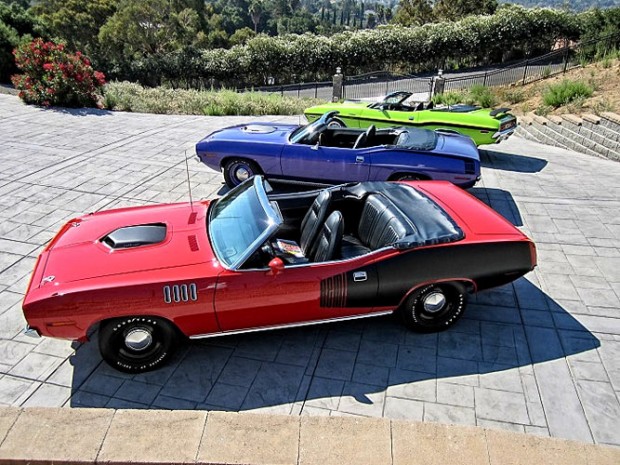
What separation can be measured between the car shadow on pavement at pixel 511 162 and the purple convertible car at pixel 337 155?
2026 millimetres

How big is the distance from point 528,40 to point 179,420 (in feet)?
107

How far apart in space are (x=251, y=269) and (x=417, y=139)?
14.0ft

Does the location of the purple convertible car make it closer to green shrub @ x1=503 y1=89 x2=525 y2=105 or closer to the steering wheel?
the steering wheel

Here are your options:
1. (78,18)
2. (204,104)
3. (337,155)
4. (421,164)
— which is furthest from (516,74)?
(78,18)

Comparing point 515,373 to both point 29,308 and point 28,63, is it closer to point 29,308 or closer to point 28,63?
point 29,308

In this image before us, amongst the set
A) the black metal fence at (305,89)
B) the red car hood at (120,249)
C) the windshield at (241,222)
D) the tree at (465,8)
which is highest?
the tree at (465,8)

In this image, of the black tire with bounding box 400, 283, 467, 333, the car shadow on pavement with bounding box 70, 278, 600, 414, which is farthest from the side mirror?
the black tire with bounding box 400, 283, 467, 333

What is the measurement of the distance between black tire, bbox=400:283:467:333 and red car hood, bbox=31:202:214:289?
1.85 meters

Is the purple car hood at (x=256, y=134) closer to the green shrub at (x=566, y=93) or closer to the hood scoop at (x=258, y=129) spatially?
the hood scoop at (x=258, y=129)

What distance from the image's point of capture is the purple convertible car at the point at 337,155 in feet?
22.9

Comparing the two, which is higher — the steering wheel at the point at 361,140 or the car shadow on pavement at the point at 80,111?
the steering wheel at the point at 361,140

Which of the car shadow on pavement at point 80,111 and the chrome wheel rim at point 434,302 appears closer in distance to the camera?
the chrome wheel rim at point 434,302

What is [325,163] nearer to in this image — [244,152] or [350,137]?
[350,137]

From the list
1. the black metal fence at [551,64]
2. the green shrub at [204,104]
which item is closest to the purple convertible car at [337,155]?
the green shrub at [204,104]
